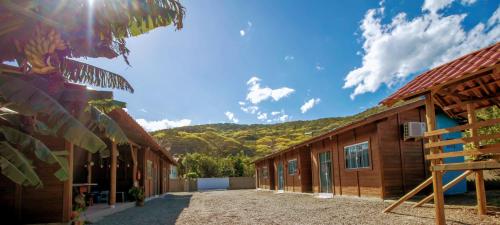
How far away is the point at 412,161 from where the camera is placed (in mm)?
13828

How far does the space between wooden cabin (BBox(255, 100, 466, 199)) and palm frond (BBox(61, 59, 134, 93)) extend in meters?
9.11

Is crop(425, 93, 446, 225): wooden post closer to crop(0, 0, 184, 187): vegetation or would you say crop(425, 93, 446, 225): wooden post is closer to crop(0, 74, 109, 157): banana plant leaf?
crop(0, 0, 184, 187): vegetation

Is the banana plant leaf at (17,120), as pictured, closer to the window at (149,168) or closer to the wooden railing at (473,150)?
the wooden railing at (473,150)

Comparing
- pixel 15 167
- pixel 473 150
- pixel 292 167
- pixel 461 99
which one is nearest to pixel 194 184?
pixel 292 167

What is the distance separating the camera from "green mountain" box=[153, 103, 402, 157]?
67.5 meters

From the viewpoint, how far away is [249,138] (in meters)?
86.4

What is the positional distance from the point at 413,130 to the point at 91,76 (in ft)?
34.7

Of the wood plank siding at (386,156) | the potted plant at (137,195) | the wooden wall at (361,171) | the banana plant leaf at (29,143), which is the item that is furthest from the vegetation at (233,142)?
the banana plant leaf at (29,143)

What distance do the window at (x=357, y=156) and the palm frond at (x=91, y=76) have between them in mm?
9940

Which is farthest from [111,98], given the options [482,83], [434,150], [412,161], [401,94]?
[412,161]

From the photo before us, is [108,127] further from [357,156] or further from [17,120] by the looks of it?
[357,156]

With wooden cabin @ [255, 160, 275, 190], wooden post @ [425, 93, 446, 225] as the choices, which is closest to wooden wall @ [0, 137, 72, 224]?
wooden post @ [425, 93, 446, 225]

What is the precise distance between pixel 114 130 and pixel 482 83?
278 inches

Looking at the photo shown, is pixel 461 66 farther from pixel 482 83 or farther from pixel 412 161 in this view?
pixel 412 161
